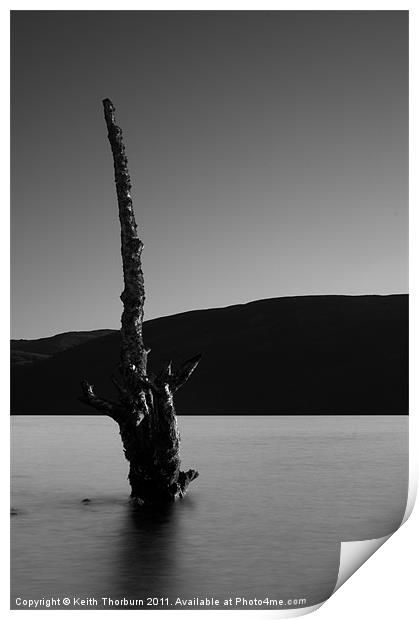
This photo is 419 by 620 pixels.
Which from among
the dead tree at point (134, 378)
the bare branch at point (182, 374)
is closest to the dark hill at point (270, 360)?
the dead tree at point (134, 378)

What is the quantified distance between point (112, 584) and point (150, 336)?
54.0 m

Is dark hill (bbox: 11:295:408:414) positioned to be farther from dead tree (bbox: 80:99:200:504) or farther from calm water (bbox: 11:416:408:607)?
dead tree (bbox: 80:99:200:504)

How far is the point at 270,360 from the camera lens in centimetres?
5778

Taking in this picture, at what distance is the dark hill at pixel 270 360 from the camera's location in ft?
168

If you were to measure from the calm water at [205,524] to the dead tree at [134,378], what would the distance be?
2.96 ft

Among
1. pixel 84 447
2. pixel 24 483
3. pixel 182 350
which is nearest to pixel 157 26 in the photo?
pixel 24 483

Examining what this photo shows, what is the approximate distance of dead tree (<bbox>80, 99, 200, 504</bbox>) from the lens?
33.7 feet

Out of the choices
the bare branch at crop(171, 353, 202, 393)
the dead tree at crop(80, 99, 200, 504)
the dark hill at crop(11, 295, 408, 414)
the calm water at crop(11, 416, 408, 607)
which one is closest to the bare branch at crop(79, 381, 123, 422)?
the dead tree at crop(80, 99, 200, 504)

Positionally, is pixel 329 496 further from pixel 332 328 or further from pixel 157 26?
pixel 332 328

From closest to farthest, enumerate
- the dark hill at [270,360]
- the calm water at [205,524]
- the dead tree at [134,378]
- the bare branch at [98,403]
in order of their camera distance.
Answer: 1. the calm water at [205,524]
2. the bare branch at [98,403]
3. the dead tree at [134,378]
4. the dark hill at [270,360]

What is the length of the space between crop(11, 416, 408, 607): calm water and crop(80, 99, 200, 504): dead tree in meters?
0.90

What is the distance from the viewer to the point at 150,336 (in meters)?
61.4

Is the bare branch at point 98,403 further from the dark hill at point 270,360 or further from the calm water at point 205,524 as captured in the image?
the dark hill at point 270,360

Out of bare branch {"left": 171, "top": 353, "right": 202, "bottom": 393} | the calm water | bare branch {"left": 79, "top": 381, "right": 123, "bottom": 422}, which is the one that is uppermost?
bare branch {"left": 171, "top": 353, "right": 202, "bottom": 393}
